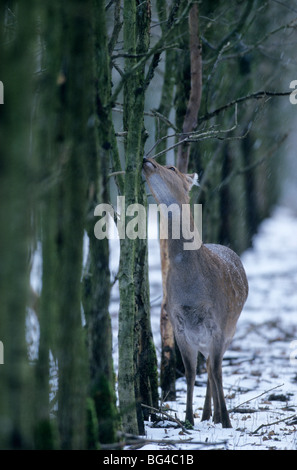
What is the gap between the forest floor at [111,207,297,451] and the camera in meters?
5.59

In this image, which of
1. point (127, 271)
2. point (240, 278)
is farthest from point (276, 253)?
point (127, 271)

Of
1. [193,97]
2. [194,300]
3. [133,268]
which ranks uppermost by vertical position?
[193,97]

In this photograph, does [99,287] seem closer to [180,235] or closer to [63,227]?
[63,227]

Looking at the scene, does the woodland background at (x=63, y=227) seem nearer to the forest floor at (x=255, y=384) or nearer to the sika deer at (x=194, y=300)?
the forest floor at (x=255, y=384)

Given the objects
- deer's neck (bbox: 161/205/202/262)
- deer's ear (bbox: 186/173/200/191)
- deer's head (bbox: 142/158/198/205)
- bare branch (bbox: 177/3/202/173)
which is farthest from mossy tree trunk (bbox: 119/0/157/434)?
bare branch (bbox: 177/3/202/173)

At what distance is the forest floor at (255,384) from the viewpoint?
5.59 meters

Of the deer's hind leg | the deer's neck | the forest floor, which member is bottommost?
the forest floor

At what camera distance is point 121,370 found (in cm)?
513

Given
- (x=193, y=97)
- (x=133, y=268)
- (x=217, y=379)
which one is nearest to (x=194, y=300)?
(x=217, y=379)

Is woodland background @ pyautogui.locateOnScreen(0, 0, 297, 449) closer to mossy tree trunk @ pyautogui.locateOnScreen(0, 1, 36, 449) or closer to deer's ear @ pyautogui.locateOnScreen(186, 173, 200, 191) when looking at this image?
mossy tree trunk @ pyautogui.locateOnScreen(0, 1, 36, 449)

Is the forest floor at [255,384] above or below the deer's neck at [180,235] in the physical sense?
below

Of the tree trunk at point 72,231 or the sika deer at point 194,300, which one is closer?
the tree trunk at point 72,231

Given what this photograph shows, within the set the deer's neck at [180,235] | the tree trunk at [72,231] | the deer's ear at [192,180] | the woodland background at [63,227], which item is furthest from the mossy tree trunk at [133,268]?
the deer's ear at [192,180]

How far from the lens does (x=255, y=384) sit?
8.42m
